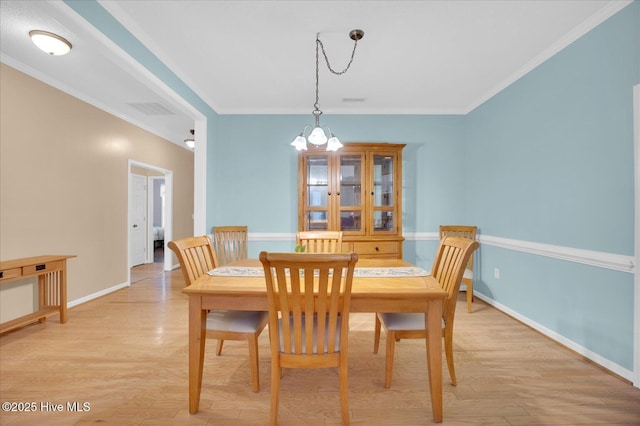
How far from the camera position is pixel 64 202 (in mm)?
3230

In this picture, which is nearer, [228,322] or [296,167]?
[228,322]

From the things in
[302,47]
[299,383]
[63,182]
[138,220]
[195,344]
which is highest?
[302,47]

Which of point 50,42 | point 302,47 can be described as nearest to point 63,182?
point 50,42

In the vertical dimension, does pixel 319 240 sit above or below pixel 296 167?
below

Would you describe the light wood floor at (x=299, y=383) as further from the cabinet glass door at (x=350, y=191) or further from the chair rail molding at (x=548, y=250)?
the cabinet glass door at (x=350, y=191)

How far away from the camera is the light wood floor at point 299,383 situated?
159 cm

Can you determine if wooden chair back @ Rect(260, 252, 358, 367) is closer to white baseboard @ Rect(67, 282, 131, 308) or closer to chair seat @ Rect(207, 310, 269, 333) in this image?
chair seat @ Rect(207, 310, 269, 333)

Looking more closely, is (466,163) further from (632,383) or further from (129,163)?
(129,163)

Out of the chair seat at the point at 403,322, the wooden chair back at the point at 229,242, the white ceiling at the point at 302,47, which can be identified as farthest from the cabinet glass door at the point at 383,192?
the chair seat at the point at 403,322

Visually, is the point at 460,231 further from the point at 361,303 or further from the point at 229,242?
the point at 229,242

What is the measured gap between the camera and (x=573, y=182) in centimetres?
234

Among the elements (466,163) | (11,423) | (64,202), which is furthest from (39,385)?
(466,163)

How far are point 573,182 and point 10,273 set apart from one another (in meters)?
4.75

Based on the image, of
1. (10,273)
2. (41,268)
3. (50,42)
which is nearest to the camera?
(50,42)
